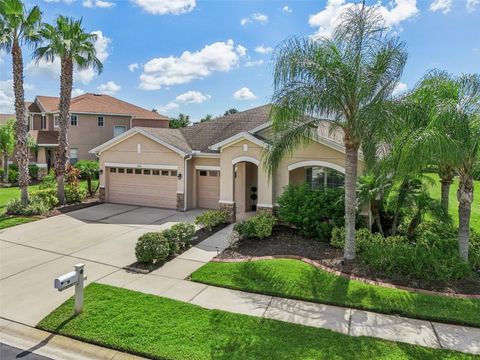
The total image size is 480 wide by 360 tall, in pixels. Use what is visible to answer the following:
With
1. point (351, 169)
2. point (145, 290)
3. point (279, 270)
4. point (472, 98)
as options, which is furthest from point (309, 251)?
point (472, 98)

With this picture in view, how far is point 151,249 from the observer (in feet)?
33.4

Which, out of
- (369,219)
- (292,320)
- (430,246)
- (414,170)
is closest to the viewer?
(292,320)

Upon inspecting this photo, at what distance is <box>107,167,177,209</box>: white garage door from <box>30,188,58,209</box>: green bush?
2906 mm

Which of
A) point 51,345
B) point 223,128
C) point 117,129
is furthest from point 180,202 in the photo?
point 117,129

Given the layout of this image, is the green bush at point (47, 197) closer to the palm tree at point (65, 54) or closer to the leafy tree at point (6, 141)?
the palm tree at point (65, 54)

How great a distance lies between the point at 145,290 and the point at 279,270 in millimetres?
3480

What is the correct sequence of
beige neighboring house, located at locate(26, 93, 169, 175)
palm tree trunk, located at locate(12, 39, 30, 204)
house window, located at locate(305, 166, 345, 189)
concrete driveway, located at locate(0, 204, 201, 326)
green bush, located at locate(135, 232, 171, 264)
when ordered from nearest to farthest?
concrete driveway, located at locate(0, 204, 201, 326)
green bush, located at locate(135, 232, 171, 264)
house window, located at locate(305, 166, 345, 189)
palm tree trunk, located at locate(12, 39, 30, 204)
beige neighboring house, located at locate(26, 93, 169, 175)

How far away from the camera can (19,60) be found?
1739cm

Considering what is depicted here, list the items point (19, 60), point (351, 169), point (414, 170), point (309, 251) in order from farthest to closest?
point (19, 60) → point (309, 251) → point (351, 169) → point (414, 170)

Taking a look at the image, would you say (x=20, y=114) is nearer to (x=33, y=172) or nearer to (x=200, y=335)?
(x=33, y=172)

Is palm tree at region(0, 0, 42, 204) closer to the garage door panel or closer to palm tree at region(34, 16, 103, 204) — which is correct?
palm tree at region(34, 16, 103, 204)

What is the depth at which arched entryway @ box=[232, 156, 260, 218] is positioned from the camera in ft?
57.6

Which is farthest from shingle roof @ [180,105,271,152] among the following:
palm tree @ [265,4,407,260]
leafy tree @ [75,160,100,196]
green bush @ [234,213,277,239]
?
palm tree @ [265,4,407,260]

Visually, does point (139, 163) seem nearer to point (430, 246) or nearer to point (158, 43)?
point (158, 43)
